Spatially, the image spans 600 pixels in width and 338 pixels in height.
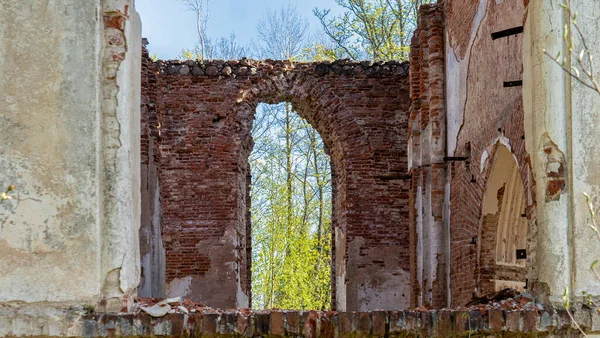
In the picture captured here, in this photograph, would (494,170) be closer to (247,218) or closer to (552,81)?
(552,81)

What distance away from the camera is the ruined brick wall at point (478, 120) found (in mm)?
6488

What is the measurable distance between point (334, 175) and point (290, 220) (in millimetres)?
7270

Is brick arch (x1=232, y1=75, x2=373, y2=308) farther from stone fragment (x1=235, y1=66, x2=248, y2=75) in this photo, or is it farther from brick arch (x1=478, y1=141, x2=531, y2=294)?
brick arch (x1=478, y1=141, x2=531, y2=294)

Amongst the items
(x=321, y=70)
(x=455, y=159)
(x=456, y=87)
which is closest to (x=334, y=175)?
(x=321, y=70)

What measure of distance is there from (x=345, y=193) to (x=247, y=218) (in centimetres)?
216

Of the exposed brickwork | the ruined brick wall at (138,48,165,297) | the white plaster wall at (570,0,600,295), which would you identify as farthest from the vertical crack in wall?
the ruined brick wall at (138,48,165,297)

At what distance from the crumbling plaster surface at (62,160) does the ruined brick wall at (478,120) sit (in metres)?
3.28

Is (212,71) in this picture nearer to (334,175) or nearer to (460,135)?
(334,175)

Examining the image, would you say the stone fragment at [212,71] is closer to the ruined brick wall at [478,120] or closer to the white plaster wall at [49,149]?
the ruined brick wall at [478,120]

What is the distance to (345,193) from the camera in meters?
12.0

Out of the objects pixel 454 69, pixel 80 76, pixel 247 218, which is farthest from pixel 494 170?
pixel 247 218

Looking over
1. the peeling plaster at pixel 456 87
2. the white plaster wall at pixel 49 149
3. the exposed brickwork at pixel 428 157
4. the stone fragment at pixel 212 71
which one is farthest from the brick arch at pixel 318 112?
the white plaster wall at pixel 49 149

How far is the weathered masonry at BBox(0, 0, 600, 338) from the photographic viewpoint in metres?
4.10

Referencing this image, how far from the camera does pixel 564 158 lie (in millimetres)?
4312
